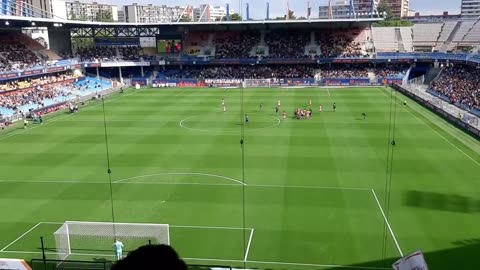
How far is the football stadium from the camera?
62.1 feet

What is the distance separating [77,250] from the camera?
18781mm

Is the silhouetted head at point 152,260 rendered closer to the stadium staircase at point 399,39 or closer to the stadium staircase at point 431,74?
the stadium staircase at point 431,74

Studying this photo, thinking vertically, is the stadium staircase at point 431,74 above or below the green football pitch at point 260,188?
above

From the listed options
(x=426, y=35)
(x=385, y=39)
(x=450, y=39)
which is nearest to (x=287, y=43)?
(x=385, y=39)

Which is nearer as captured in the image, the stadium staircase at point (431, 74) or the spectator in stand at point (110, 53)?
the stadium staircase at point (431, 74)

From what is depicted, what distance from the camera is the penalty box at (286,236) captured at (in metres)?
18.6

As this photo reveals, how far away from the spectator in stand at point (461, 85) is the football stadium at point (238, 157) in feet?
1.14

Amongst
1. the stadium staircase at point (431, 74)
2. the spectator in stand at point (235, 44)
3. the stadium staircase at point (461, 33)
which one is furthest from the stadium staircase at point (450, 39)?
the spectator in stand at point (235, 44)

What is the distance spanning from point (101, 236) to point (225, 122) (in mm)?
24815

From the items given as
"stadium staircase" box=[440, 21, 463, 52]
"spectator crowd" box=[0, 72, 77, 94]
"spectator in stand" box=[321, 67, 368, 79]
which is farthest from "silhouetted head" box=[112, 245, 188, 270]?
"stadium staircase" box=[440, 21, 463, 52]

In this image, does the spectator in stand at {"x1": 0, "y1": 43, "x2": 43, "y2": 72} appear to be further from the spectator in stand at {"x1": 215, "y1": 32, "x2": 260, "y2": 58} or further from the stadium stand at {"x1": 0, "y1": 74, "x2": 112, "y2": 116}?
the spectator in stand at {"x1": 215, "y1": 32, "x2": 260, "y2": 58}

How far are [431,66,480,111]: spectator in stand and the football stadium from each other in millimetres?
348

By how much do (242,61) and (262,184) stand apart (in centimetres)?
5117

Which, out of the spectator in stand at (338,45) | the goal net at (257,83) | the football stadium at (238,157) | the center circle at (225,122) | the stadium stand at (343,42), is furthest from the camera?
the stadium stand at (343,42)
